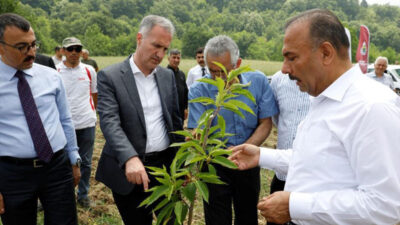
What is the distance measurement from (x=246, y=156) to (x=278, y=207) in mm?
571

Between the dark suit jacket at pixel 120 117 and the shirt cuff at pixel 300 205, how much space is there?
3.69 ft

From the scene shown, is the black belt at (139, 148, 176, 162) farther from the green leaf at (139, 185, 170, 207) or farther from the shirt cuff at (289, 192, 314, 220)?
the shirt cuff at (289, 192, 314, 220)

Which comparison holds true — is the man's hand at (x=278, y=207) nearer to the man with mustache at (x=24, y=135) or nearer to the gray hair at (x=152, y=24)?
the gray hair at (x=152, y=24)

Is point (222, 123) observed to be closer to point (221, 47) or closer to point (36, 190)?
point (221, 47)

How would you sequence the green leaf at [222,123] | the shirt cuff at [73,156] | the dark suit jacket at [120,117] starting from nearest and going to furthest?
the green leaf at [222,123] → the dark suit jacket at [120,117] → the shirt cuff at [73,156]

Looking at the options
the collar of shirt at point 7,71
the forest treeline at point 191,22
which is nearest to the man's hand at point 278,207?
the collar of shirt at point 7,71

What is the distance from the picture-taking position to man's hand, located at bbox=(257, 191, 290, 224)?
1530 mm

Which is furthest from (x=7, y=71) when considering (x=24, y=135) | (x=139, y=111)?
(x=139, y=111)

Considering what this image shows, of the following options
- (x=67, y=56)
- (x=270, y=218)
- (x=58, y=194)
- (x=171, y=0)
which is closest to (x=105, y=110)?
(x=58, y=194)

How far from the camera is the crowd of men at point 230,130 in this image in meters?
1.36

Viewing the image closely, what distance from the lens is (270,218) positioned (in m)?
1.57

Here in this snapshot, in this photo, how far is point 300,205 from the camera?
1.47 metres

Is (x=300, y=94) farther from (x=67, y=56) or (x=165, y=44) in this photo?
(x=67, y=56)

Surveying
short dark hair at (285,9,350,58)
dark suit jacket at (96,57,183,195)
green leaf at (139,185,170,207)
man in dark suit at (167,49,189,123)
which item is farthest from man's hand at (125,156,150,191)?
man in dark suit at (167,49,189,123)
